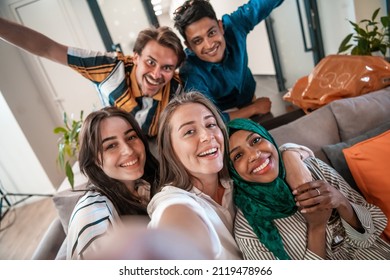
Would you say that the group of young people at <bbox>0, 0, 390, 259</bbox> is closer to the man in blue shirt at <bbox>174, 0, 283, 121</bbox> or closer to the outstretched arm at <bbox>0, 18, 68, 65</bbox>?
the outstretched arm at <bbox>0, 18, 68, 65</bbox>

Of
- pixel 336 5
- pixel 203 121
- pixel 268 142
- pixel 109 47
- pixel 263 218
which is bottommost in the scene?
pixel 263 218

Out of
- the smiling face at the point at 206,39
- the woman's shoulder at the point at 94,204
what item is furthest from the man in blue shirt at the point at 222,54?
the woman's shoulder at the point at 94,204

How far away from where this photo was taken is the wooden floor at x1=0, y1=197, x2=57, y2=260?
0.54 meters

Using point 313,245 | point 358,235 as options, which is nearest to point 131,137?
point 313,245

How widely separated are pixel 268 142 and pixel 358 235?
0.33 metres

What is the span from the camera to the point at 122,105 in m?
0.74

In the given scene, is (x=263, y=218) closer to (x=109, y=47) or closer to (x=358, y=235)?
(x=358, y=235)

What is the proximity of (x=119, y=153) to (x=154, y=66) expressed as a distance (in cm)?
33

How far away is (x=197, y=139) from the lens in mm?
529

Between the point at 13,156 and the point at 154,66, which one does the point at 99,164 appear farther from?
the point at 154,66

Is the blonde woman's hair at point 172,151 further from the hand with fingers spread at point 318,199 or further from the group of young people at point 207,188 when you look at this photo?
the hand with fingers spread at point 318,199

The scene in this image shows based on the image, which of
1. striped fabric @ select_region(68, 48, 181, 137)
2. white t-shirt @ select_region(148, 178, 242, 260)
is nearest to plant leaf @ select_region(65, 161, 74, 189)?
striped fabric @ select_region(68, 48, 181, 137)

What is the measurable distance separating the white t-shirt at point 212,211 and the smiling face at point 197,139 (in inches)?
2.8

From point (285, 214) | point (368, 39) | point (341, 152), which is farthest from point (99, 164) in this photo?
point (368, 39)
